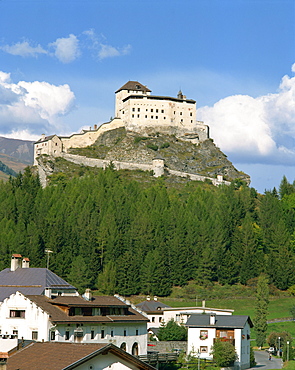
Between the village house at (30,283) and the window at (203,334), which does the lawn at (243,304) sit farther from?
the village house at (30,283)

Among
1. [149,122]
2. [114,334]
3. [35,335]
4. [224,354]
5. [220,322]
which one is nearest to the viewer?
[35,335]

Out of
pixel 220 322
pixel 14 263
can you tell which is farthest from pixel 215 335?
pixel 14 263

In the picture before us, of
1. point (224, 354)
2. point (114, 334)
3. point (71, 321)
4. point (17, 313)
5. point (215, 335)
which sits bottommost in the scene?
point (224, 354)

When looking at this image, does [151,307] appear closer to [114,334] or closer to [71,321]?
[114,334]

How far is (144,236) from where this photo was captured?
411 feet

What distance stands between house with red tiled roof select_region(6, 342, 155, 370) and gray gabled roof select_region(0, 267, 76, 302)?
36794 mm

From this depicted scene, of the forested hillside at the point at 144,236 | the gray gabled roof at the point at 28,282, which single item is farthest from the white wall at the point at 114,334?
the forested hillside at the point at 144,236

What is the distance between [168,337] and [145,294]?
40767mm

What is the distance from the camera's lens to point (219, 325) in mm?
68375

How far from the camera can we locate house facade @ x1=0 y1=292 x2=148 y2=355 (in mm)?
54812

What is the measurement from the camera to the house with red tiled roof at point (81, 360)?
82.9 feet

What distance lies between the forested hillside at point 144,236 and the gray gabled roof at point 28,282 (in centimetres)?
4301

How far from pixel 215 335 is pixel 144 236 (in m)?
58.1

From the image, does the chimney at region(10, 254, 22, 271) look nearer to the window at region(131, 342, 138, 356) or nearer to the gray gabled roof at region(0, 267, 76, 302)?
the gray gabled roof at region(0, 267, 76, 302)
